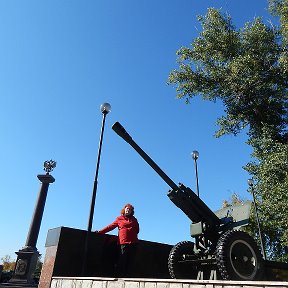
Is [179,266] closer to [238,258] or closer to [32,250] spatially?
[238,258]

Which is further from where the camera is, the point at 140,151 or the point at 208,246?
the point at 140,151

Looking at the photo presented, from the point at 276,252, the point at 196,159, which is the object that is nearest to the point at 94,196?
the point at 196,159

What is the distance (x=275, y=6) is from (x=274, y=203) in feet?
40.7

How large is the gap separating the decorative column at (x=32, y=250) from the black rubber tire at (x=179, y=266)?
12.6m

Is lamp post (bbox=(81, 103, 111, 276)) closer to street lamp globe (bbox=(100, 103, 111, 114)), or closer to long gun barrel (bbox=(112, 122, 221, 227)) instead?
street lamp globe (bbox=(100, 103, 111, 114))

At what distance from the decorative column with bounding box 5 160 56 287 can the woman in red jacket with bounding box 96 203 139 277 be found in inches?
489

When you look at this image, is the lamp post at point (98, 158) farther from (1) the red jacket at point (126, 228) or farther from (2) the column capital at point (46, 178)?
(2) the column capital at point (46, 178)

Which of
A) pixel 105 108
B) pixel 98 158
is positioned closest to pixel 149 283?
pixel 98 158

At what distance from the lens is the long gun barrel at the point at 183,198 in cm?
736

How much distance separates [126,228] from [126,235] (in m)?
0.15

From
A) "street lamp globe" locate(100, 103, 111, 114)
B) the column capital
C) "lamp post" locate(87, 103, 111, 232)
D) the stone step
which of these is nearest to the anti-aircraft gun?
"lamp post" locate(87, 103, 111, 232)

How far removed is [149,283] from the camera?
14.9 ft

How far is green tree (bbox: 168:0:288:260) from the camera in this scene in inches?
638

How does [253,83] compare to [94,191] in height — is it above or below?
above
